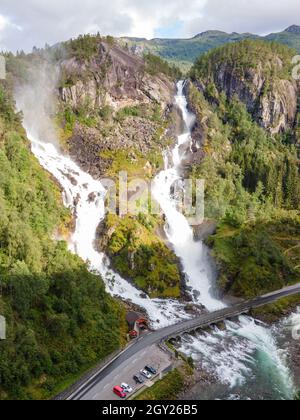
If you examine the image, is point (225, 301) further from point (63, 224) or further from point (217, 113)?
point (217, 113)

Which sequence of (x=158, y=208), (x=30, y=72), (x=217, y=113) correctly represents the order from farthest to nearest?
(x=217, y=113) < (x=30, y=72) < (x=158, y=208)

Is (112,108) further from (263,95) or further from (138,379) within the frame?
(138,379)

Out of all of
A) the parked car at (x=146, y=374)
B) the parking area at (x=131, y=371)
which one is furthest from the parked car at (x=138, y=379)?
the parked car at (x=146, y=374)

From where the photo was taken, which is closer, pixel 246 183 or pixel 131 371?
pixel 131 371

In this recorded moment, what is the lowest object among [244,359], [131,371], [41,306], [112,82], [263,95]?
[244,359]

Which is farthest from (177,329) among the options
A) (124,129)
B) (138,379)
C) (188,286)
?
(124,129)

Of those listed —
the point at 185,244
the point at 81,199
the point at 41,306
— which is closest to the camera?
the point at 41,306
